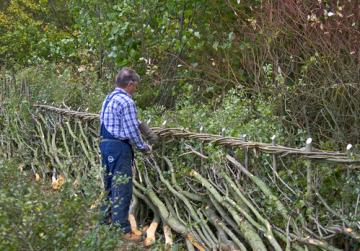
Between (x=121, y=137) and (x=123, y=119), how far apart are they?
17 centimetres

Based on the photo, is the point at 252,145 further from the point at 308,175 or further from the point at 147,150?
the point at 147,150

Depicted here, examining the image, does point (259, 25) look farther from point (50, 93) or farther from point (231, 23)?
point (50, 93)

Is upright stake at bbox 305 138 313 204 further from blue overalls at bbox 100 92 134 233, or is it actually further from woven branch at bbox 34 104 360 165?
blue overalls at bbox 100 92 134 233

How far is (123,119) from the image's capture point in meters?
5.73

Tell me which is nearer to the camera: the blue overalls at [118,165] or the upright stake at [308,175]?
the upright stake at [308,175]

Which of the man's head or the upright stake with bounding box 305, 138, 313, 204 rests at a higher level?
the man's head

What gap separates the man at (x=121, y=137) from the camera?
5.73 metres

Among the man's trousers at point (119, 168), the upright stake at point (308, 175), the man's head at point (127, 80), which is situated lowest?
the man's trousers at point (119, 168)

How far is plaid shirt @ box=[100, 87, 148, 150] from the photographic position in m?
5.72

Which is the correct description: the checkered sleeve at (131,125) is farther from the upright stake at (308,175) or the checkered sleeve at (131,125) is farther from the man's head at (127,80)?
the upright stake at (308,175)

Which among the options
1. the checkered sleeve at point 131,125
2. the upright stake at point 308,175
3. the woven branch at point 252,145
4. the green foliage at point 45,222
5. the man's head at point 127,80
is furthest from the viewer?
the man's head at point 127,80

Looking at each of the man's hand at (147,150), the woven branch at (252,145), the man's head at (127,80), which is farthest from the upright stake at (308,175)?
the man's head at (127,80)

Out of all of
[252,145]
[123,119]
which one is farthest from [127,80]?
[252,145]

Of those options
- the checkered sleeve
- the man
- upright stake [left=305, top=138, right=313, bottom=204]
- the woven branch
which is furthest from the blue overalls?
upright stake [left=305, top=138, right=313, bottom=204]
